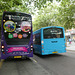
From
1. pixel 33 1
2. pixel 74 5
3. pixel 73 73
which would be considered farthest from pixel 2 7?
pixel 74 5

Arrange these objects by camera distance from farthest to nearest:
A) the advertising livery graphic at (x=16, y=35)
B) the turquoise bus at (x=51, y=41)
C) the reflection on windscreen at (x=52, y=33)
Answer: the reflection on windscreen at (x=52, y=33) < the turquoise bus at (x=51, y=41) < the advertising livery graphic at (x=16, y=35)

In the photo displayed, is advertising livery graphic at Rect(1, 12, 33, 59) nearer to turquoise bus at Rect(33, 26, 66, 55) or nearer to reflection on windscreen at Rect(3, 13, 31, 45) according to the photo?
reflection on windscreen at Rect(3, 13, 31, 45)

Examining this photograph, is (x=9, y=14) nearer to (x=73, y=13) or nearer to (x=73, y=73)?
(x=73, y=73)

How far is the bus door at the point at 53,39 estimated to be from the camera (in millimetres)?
10227

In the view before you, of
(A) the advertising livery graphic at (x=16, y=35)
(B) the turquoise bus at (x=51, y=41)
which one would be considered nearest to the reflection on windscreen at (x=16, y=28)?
(A) the advertising livery graphic at (x=16, y=35)

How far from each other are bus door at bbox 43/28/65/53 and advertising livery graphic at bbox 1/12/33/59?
2.10 meters

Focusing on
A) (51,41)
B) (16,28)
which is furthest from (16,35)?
(51,41)

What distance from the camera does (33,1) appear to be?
1006 cm

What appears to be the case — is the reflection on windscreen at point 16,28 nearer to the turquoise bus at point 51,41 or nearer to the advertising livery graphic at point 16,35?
the advertising livery graphic at point 16,35

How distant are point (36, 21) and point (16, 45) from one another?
25676 mm

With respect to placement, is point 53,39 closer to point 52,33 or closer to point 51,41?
point 51,41

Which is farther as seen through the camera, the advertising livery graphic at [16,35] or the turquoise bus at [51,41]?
the turquoise bus at [51,41]

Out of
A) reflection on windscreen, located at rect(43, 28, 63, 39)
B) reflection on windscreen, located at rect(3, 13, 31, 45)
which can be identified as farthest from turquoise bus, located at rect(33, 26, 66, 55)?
reflection on windscreen, located at rect(3, 13, 31, 45)

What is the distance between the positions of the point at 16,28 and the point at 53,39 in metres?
3.65
